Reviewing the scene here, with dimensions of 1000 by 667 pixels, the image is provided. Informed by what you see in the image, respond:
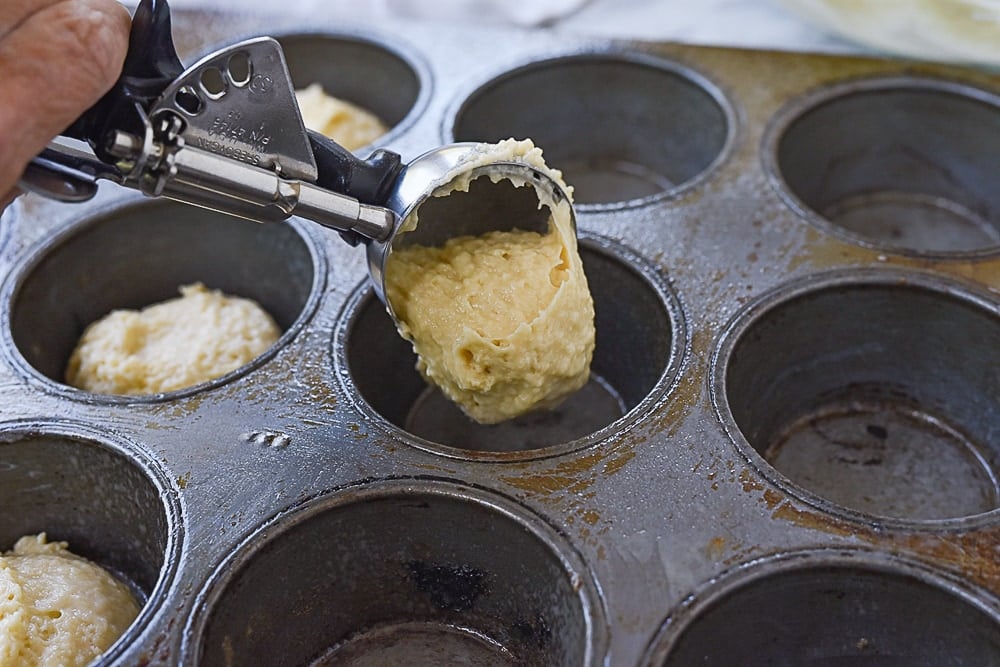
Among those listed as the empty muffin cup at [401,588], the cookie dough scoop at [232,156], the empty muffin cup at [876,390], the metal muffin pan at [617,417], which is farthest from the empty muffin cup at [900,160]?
the empty muffin cup at [401,588]

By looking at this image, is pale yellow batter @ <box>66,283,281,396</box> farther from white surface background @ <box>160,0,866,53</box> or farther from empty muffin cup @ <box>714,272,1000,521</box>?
white surface background @ <box>160,0,866,53</box>

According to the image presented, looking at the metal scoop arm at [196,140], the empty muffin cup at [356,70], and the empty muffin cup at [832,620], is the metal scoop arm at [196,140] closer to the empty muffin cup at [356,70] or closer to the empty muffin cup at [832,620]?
the empty muffin cup at [832,620]

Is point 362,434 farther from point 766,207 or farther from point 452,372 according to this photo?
point 766,207

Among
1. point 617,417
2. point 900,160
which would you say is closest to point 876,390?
point 617,417

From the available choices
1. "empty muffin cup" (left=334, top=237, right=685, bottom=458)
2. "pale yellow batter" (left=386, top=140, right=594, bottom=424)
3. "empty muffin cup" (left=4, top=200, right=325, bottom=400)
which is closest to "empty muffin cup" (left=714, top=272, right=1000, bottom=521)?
"empty muffin cup" (left=334, top=237, right=685, bottom=458)

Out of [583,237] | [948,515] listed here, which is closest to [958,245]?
[948,515]

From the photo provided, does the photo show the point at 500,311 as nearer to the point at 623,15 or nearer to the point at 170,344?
the point at 170,344
